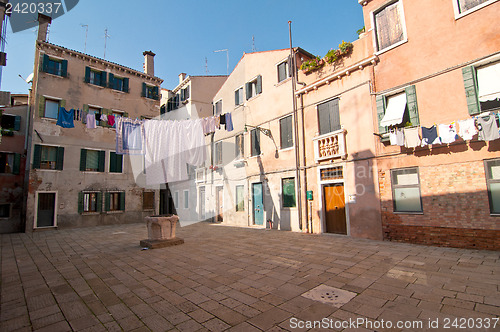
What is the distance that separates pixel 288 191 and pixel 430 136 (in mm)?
6454

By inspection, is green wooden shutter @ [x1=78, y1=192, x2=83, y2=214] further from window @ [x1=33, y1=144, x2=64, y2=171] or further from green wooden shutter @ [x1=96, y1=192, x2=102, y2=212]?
window @ [x1=33, y1=144, x2=64, y2=171]

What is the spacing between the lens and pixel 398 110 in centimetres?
868

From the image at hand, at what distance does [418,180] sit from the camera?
322 inches

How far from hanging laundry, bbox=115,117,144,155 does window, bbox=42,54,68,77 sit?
8.31m

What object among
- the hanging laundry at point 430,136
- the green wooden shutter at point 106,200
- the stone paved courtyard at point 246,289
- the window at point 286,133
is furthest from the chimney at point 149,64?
the hanging laundry at point 430,136

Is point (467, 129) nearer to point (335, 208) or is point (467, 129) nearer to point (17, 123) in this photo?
point (335, 208)

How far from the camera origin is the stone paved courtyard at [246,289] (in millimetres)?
3275

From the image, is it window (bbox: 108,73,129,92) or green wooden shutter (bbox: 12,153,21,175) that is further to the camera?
window (bbox: 108,73,129,92)

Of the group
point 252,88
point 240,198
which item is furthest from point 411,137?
point 240,198

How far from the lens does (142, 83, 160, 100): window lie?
820 inches

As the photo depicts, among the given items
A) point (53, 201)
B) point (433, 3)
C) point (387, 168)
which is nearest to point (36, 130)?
point (53, 201)

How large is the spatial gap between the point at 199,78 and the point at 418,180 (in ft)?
65.0

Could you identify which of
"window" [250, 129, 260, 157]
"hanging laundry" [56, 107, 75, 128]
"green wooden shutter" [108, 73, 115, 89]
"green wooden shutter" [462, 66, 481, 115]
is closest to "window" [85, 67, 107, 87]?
"green wooden shutter" [108, 73, 115, 89]

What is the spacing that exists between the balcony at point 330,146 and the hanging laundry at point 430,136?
286cm
